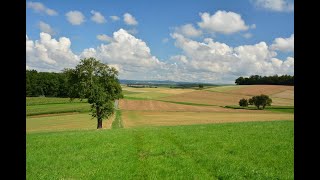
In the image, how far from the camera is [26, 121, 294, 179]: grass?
16656 mm

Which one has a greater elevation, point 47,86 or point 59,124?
point 47,86

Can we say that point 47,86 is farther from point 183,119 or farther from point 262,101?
point 183,119

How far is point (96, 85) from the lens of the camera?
61062 millimetres

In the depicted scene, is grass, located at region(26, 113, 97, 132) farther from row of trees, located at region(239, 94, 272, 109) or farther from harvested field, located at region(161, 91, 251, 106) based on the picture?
harvested field, located at region(161, 91, 251, 106)

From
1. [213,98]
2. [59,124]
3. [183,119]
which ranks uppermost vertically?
[213,98]

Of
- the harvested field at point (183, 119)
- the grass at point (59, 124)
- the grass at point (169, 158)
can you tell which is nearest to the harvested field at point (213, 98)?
the harvested field at point (183, 119)

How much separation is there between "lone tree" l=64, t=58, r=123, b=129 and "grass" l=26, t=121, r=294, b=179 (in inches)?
1221

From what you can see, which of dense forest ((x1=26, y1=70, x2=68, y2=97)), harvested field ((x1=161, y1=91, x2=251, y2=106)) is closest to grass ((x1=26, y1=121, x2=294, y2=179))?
harvested field ((x1=161, y1=91, x2=251, y2=106))

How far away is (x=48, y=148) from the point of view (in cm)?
2686

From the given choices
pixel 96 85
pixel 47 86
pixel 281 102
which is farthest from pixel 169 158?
pixel 47 86

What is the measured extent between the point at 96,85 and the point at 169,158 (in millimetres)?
42229
